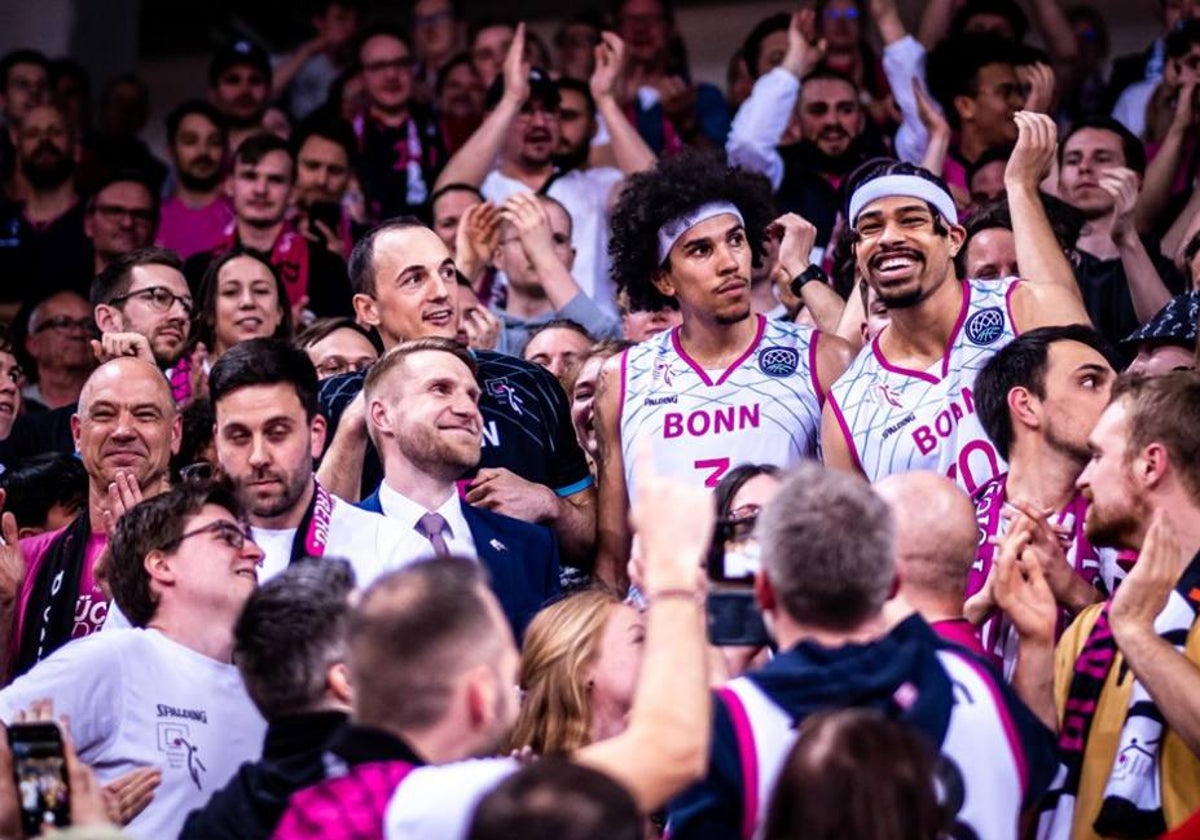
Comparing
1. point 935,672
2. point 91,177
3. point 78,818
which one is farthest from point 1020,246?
point 91,177

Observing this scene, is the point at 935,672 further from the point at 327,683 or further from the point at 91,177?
the point at 91,177

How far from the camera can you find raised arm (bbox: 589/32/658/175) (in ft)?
32.9

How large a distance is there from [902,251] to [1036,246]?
52 centimetres

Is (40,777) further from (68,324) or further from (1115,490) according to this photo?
(68,324)

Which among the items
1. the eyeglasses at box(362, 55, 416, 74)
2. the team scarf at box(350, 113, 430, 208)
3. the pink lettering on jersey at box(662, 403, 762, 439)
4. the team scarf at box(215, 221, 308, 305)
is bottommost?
the pink lettering on jersey at box(662, 403, 762, 439)

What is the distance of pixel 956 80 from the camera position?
33.2ft

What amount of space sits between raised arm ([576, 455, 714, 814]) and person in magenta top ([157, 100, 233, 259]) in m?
7.20

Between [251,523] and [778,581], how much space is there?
2.85m

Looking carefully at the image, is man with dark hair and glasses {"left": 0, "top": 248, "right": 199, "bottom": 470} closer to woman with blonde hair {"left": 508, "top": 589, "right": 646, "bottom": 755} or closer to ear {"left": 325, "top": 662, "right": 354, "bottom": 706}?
woman with blonde hair {"left": 508, "top": 589, "right": 646, "bottom": 755}

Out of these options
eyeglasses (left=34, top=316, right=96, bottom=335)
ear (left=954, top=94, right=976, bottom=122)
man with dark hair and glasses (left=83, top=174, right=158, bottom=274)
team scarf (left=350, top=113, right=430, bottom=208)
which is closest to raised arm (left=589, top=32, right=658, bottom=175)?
team scarf (left=350, top=113, right=430, bottom=208)

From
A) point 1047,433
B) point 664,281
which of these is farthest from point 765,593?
point 664,281

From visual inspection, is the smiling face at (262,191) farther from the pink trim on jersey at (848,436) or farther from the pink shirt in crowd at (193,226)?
the pink trim on jersey at (848,436)

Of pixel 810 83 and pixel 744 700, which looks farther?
pixel 810 83

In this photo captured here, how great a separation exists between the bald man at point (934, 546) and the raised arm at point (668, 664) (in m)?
0.97
